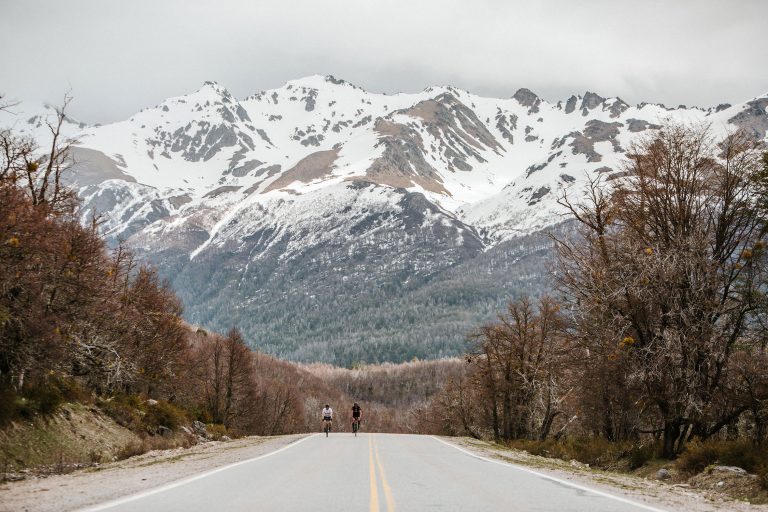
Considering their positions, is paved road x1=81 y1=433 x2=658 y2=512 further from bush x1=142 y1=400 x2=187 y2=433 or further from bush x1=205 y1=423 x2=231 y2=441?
bush x1=205 y1=423 x2=231 y2=441

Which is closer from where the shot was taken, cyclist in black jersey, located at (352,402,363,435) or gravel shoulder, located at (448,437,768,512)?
gravel shoulder, located at (448,437,768,512)

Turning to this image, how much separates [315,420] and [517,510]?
425ft

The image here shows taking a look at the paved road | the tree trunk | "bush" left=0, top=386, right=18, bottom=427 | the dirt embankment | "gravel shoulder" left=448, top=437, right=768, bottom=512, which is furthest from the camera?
the tree trunk

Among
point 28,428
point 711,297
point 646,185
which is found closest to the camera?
point 28,428

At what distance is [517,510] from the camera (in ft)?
34.2

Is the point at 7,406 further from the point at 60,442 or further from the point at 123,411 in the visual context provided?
the point at 123,411

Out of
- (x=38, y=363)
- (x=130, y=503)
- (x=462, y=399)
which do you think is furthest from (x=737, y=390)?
(x=462, y=399)

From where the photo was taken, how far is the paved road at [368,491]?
34.8 feet

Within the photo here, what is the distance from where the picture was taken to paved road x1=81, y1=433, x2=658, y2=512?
34.8ft

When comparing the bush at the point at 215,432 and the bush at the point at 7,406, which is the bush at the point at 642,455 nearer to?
the bush at the point at 7,406

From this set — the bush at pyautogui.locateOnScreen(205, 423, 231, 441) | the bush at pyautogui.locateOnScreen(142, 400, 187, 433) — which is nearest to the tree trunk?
the bush at pyautogui.locateOnScreen(142, 400, 187, 433)

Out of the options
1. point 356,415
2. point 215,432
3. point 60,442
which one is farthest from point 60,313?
point 356,415

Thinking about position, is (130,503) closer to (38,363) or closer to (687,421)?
(38,363)

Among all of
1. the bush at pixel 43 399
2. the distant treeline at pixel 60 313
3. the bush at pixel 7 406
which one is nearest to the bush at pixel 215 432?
the distant treeline at pixel 60 313
